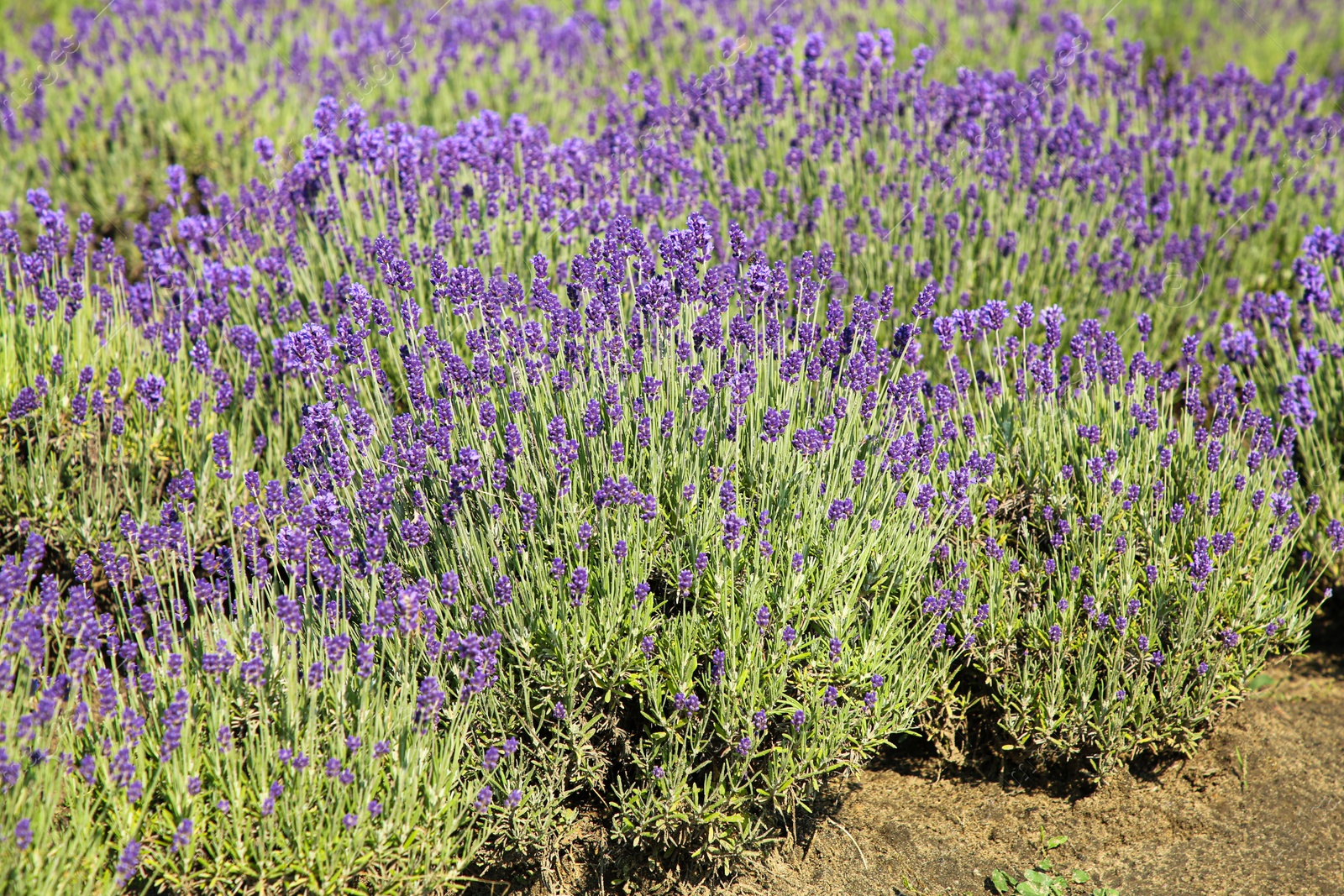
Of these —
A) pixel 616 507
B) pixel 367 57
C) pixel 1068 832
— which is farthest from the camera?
pixel 367 57

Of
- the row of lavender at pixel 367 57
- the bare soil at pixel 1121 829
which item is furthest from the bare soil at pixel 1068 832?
the row of lavender at pixel 367 57

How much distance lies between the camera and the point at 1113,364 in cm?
296

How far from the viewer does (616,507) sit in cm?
243

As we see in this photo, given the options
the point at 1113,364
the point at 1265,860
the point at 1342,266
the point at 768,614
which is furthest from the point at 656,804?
the point at 1342,266

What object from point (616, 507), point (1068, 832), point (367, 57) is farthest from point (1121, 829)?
point (367, 57)

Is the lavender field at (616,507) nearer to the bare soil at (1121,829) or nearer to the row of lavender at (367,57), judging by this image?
the bare soil at (1121,829)

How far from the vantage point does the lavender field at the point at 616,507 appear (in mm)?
2156

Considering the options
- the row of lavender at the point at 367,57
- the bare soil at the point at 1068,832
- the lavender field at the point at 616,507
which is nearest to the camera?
the lavender field at the point at 616,507

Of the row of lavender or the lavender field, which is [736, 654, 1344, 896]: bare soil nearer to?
the lavender field

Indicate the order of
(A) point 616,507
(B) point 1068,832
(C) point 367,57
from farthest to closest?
(C) point 367,57, (B) point 1068,832, (A) point 616,507

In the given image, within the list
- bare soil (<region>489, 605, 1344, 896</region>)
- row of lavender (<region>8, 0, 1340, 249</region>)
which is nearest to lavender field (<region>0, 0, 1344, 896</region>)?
bare soil (<region>489, 605, 1344, 896</region>)

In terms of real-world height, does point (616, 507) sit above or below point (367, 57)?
below

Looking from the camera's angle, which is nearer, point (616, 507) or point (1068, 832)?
point (616, 507)

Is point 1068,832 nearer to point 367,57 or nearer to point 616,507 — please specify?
point 616,507
